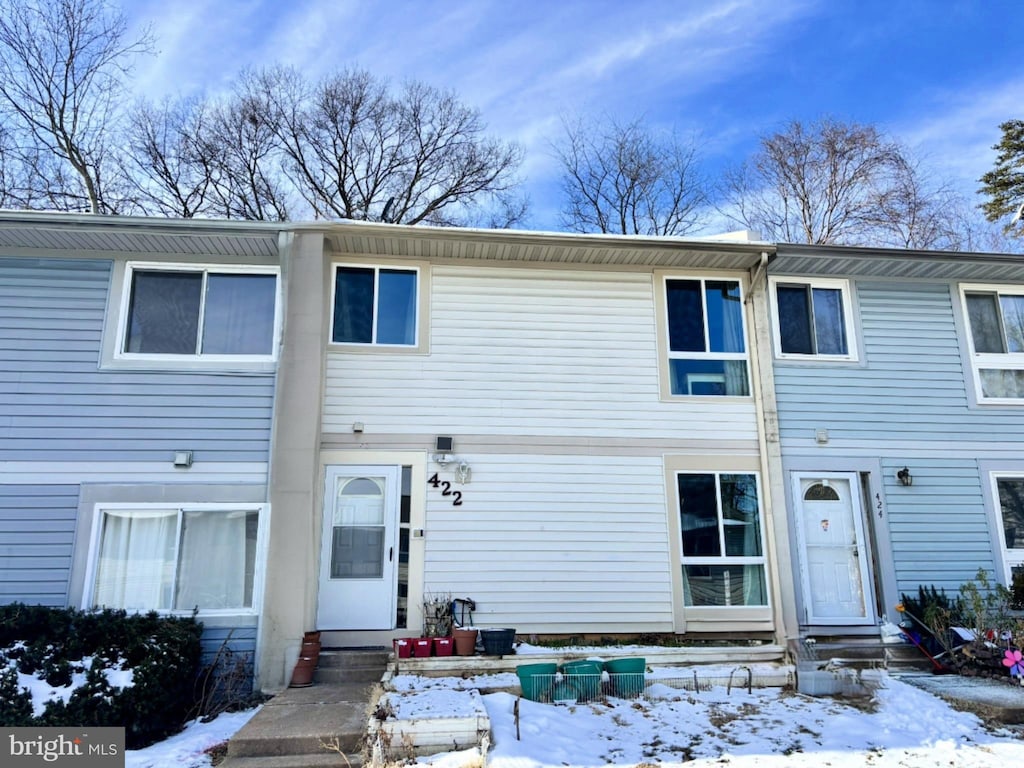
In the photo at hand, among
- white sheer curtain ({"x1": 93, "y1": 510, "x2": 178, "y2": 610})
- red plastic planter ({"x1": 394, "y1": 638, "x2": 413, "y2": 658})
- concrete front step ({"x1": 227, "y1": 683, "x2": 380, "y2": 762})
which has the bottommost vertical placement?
concrete front step ({"x1": 227, "y1": 683, "x2": 380, "y2": 762})

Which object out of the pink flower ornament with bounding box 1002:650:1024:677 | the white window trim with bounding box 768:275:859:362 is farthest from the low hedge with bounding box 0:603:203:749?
the pink flower ornament with bounding box 1002:650:1024:677

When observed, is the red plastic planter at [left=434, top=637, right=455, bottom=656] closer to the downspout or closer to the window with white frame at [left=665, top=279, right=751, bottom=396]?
the downspout

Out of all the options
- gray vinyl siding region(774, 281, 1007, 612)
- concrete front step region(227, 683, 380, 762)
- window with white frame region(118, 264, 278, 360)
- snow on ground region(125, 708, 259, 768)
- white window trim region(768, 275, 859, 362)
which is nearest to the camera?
concrete front step region(227, 683, 380, 762)

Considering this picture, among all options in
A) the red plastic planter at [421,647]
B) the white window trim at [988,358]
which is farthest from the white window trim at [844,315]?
the red plastic planter at [421,647]

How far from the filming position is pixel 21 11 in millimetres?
14555

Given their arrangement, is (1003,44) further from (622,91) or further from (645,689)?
(645,689)

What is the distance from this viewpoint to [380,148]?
19.4 meters

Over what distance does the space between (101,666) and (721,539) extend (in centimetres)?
628

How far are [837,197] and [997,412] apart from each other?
12797 mm

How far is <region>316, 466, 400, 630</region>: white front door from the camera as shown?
281 inches

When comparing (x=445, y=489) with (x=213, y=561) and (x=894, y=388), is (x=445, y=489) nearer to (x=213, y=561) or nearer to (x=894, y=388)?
(x=213, y=561)

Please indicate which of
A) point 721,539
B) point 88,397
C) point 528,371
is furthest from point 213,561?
point 721,539

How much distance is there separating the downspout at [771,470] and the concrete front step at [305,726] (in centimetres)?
448

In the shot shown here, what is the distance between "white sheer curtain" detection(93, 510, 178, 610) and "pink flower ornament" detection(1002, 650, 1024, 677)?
8266 millimetres
